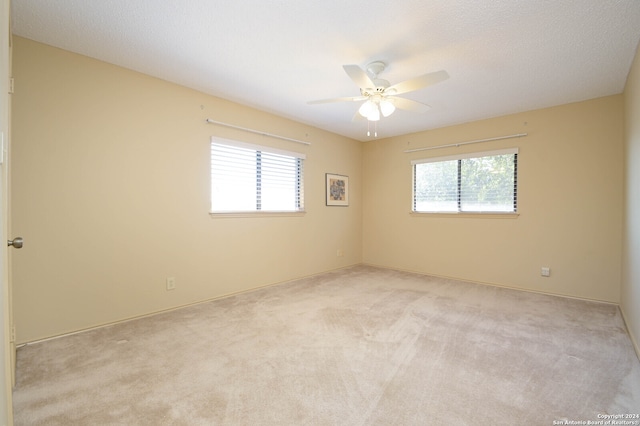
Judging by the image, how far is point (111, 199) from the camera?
2748 millimetres

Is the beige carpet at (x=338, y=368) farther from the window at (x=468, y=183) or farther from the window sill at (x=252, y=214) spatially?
the window at (x=468, y=183)

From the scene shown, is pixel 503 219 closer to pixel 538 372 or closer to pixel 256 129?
pixel 538 372

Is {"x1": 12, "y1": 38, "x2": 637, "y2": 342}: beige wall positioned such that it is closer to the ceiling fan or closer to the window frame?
the window frame

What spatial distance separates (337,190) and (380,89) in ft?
9.10

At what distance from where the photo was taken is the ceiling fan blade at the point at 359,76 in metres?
2.15

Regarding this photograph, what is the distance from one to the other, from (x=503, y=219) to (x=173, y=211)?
4.26m

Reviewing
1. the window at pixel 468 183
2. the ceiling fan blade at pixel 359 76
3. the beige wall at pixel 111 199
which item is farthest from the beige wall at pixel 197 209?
the ceiling fan blade at pixel 359 76

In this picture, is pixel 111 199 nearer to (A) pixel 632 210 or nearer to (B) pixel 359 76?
(B) pixel 359 76

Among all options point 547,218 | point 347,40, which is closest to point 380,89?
point 347,40

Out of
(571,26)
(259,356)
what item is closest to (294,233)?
(259,356)

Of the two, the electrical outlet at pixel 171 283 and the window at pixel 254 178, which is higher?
the window at pixel 254 178

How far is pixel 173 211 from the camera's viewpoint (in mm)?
3162

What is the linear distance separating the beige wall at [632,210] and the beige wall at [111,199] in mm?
3737

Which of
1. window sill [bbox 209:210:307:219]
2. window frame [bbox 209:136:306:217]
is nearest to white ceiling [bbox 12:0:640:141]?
window frame [bbox 209:136:306:217]
